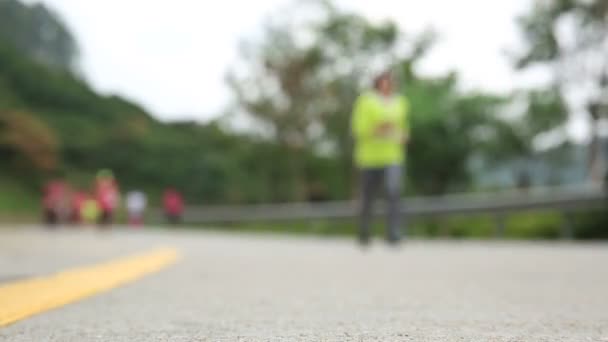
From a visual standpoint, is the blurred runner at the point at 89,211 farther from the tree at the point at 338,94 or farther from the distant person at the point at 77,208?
the tree at the point at 338,94

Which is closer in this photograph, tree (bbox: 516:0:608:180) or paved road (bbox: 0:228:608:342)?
paved road (bbox: 0:228:608:342)

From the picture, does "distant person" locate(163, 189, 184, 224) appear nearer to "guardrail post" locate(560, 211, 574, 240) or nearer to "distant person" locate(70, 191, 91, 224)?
"distant person" locate(70, 191, 91, 224)

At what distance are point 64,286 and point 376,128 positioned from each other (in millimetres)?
5201

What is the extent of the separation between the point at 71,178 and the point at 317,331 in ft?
184

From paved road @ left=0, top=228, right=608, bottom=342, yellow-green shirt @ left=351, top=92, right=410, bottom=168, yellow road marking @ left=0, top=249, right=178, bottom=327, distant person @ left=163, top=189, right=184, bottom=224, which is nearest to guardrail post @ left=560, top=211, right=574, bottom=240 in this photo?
yellow-green shirt @ left=351, top=92, right=410, bottom=168

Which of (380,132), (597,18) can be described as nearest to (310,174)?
(597,18)

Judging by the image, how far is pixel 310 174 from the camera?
5334 cm

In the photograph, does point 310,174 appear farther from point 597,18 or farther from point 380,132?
point 380,132

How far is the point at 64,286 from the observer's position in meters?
5.15

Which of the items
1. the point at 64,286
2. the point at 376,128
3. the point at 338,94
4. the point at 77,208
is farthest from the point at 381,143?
the point at 338,94

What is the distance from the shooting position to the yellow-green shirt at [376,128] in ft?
31.6

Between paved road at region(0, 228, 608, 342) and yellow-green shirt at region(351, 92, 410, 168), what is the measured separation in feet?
8.08

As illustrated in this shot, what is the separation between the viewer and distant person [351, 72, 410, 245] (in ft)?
31.6

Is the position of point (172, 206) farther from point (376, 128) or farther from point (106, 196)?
point (376, 128)
